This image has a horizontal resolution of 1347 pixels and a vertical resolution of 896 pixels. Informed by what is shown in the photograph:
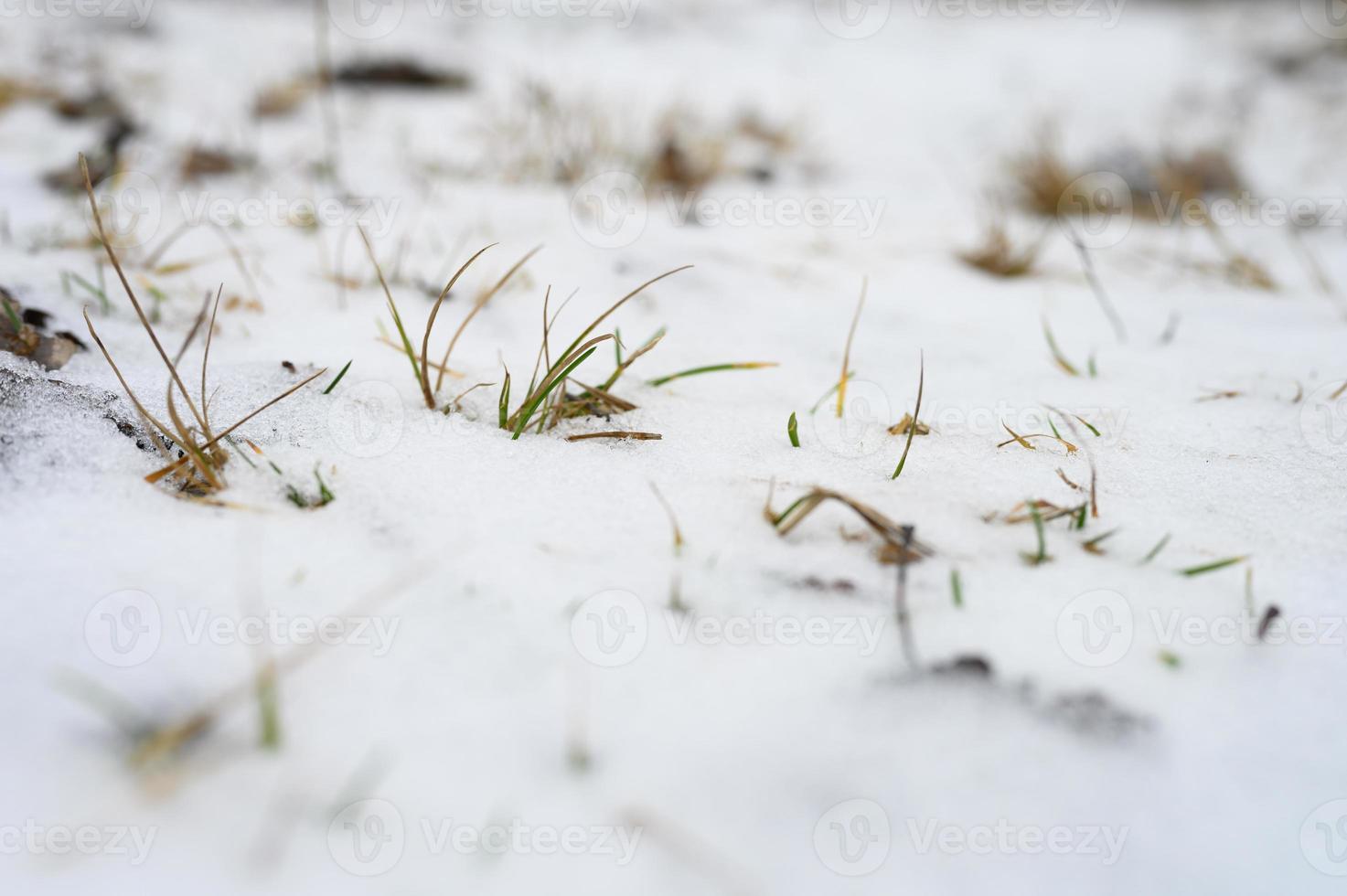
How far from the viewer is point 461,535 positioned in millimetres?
933

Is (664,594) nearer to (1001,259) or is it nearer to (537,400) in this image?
(537,400)

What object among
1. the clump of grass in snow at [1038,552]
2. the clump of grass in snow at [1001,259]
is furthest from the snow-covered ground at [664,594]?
the clump of grass in snow at [1001,259]

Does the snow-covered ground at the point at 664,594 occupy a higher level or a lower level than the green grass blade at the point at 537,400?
lower

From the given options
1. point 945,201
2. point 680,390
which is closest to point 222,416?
point 680,390

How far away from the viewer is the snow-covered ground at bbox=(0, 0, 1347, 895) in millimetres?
668

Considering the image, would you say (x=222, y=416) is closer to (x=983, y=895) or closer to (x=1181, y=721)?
(x=983, y=895)

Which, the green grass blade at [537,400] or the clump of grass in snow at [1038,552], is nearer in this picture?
the clump of grass in snow at [1038,552]

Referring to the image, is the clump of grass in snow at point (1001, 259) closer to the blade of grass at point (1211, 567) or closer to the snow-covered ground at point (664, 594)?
the snow-covered ground at point (664, 594)

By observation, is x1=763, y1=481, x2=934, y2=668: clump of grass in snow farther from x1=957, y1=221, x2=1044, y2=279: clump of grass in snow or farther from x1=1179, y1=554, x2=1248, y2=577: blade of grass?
x1=957, y1=221, x2=1044, y2=279: clump of grass in snow

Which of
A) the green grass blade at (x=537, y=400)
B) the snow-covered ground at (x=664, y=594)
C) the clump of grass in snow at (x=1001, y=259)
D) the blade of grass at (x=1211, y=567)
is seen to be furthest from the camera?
the clump of grass in snow at (x=1001, y=259)

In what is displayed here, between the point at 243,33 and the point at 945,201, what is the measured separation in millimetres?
3876

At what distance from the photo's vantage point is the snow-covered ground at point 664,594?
0.67 metres

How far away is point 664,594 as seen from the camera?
0.88m

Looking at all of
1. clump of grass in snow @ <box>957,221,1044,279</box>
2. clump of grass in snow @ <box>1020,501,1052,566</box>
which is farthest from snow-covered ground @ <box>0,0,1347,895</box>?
clump of grass in snow @ <box>957,221,1044,279</box>
